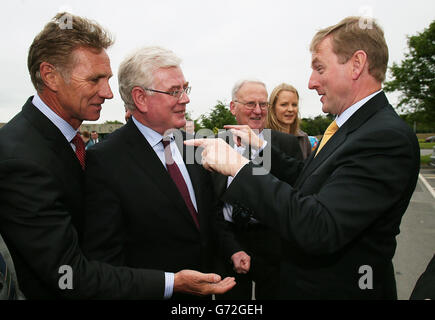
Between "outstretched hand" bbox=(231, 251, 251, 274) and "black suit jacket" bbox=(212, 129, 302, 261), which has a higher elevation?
"black suit jacket" bbox=(212, 129, 302, 261)

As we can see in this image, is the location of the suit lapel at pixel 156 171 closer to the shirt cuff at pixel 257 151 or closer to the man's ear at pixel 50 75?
the man's ear at pixel 50 75

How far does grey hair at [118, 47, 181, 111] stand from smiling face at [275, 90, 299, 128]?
2261mm

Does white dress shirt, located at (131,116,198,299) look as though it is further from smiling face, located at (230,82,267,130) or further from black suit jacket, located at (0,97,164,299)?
smiling face, located at (230,82,267,130)

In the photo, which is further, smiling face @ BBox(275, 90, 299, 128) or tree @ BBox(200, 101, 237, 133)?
tree @ BBox(200, 101, 237, 133)

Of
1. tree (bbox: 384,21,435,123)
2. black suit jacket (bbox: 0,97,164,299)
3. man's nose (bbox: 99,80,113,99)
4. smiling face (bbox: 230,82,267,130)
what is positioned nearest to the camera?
black suit jacket (bbox: 0,97,164,299)

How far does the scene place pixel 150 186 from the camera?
190 centimetres

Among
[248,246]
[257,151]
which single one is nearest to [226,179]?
[257,151]

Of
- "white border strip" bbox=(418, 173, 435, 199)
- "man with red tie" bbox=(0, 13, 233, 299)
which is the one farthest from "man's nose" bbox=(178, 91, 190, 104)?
"white border strip" bbox=(418, 173, 435, 199)

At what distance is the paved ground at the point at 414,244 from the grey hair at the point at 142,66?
3553 mm

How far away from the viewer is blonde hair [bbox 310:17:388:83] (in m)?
1.57

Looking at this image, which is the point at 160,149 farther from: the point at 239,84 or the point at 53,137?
the point at 239,84

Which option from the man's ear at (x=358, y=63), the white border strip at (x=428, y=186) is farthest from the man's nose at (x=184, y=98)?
the white border strip at (x=428, y=186)

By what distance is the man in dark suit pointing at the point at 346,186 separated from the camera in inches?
51.4
